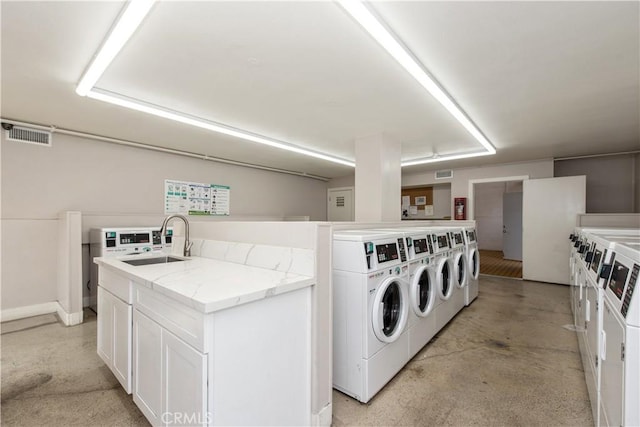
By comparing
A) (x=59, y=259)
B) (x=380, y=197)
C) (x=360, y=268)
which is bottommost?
(x=59, y=259)

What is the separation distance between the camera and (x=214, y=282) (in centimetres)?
147

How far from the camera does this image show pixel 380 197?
384 centimetres

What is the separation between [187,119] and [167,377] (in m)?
2.72

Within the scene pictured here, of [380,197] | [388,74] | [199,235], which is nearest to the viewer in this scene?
[388,74]

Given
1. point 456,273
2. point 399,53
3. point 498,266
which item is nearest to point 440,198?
point 498,266

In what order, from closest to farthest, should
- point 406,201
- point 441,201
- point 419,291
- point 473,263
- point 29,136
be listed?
point 419,291
point 29,136
point 473,263
point 441,201
point 406,201

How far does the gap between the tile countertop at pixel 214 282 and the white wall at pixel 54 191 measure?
7.98 feet

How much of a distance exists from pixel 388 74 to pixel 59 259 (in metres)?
4.40

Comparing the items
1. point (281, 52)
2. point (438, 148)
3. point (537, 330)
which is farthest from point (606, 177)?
point (281, 52)

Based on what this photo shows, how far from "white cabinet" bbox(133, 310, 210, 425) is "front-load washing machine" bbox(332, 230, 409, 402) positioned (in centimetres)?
102

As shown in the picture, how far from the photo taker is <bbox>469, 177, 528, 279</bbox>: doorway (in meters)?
6.33

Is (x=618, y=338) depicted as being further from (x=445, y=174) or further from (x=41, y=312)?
(x=445, y=174)

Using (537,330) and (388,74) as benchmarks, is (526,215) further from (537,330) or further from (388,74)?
(388,74)

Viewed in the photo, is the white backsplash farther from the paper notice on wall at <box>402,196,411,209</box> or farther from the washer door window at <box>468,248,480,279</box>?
the paper notice on wall at <box>402,196,411,209</box>
